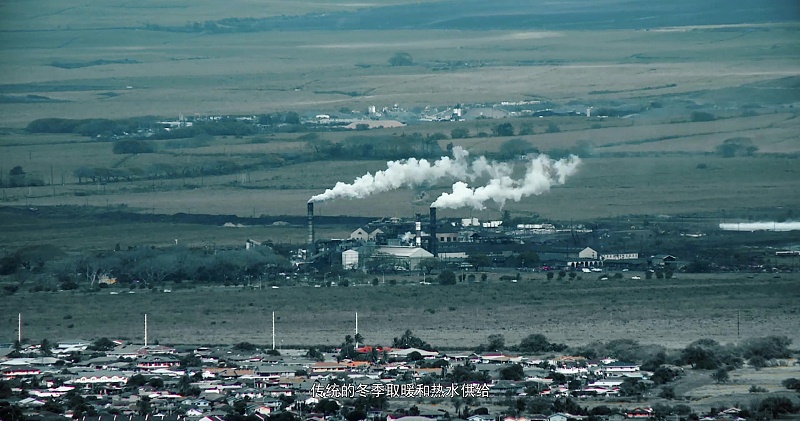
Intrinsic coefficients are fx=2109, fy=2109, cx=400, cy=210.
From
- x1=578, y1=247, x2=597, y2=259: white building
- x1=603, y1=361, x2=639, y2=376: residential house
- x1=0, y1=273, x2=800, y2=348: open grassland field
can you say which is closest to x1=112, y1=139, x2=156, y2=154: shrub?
x1=578, y1=247, x2=597, y2=259: white building

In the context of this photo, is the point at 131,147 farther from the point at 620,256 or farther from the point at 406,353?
the point at 406,353

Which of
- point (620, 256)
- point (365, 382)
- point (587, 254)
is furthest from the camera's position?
point (620, 256)

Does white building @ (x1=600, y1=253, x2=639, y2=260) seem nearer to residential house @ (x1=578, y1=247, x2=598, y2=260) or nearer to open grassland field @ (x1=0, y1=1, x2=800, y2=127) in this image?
residential house @ (x1=578, y1=247, x2=598, y2=260)

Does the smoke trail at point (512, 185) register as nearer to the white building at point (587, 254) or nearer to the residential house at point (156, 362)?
the white building at point (587, 254)

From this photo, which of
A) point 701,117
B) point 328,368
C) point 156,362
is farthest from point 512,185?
point 328,368

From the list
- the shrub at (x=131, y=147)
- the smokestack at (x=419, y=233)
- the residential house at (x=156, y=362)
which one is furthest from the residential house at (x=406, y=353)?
the shrub at (x=131, y=147)

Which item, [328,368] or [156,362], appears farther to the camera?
[156,362]
